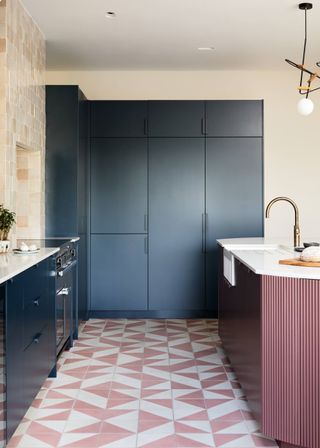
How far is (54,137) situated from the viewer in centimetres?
499

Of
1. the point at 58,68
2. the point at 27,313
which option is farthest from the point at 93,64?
the point at 27,313

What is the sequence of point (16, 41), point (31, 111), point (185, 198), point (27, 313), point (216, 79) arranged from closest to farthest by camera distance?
point (27, 313), point (16, 41), point (31, 111), point (185, 198), point (216, 79)

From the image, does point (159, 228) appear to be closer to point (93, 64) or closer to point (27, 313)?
point (93, 64)

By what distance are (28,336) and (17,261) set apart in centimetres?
41

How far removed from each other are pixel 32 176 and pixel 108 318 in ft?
6.04

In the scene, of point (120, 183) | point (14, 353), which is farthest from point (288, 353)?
point (120, 183)

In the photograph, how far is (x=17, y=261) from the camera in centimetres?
289

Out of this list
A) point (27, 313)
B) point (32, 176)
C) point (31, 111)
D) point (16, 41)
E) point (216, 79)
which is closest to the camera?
point (27, 313)

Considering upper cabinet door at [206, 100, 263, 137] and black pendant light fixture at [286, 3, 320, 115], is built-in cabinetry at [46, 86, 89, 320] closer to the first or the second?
upper cabinet door at [206, 100, 263, 137]

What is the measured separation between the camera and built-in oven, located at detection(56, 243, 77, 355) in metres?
3.83

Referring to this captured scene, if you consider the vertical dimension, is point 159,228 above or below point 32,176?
below

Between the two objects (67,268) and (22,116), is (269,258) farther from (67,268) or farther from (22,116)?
(22,116)

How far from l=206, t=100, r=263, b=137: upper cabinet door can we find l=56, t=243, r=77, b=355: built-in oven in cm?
210

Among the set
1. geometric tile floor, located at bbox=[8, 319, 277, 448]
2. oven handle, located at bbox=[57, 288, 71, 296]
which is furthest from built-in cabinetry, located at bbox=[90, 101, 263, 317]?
oven handle, located at bbox=[57, 288, 71, 296]
